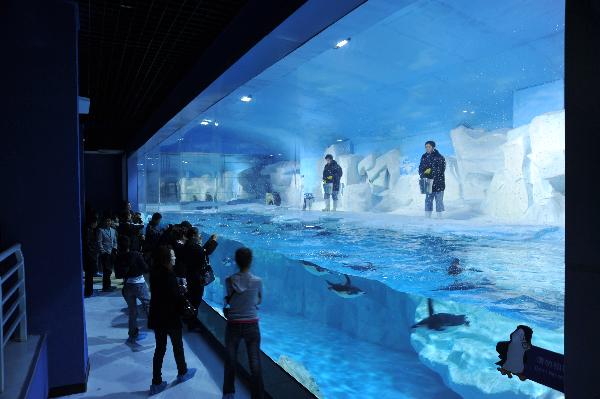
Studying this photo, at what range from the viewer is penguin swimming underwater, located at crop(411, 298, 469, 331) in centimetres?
1509

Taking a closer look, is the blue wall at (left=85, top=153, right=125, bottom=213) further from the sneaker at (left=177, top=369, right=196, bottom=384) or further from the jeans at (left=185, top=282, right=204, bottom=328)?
the sneaker at (left=177, top=369, right=196, bottom=384)

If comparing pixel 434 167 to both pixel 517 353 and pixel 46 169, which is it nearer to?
pixel 46 169

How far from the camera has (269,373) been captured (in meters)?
3.70

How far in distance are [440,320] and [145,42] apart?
15439 millimetres

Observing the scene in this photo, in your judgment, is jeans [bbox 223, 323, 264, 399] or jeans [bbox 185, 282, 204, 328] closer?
jeans [bbox 223, 323, 264, 399]

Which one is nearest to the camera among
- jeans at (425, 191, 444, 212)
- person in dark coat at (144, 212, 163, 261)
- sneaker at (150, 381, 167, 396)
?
sneaker at (150, 381, 167, 396)

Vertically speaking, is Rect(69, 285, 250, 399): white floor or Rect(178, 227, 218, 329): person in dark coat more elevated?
Rect(178, 227, 218, 329): person in dark coat

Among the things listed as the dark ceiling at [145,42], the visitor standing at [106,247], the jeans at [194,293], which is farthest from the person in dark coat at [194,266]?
the visitor standing at [106,247]

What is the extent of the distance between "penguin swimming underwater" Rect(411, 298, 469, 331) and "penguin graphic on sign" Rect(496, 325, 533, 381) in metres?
15.1

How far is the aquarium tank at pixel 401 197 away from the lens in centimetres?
1246

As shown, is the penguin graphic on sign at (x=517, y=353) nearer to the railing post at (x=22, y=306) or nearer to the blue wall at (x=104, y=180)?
the railing post at (x=22, y=306)

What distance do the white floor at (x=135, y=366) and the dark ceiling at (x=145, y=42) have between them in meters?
3.12

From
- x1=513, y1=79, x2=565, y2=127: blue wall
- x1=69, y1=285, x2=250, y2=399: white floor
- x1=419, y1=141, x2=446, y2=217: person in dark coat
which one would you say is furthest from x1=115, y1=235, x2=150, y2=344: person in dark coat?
x1=513, y1=79, x2=565, y2=127: blue wall

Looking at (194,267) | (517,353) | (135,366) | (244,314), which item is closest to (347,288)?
(194,267)
